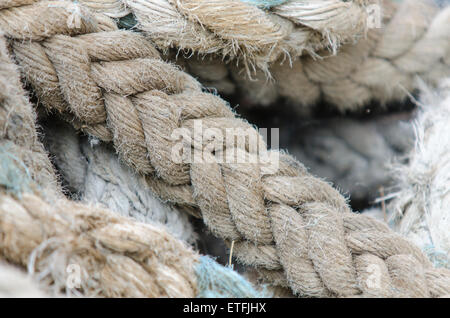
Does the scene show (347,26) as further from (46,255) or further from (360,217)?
(46,255)

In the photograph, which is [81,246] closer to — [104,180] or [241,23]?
[104,180]

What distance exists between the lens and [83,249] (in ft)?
1.86

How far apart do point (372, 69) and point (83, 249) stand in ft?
2.34

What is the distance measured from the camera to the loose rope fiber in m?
0.54

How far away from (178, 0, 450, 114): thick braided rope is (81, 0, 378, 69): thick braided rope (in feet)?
0.37

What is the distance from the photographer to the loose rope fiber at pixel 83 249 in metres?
0.54

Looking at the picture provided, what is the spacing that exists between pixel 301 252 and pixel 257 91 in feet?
1.35

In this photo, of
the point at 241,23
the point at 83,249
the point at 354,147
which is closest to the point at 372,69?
the point at 354,147

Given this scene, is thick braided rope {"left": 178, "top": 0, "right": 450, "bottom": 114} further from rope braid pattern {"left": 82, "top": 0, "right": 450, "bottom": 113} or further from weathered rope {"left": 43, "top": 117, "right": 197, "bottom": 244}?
weathered rope {"left": 43, "top": 117, "right": 197, "bottom": 244}

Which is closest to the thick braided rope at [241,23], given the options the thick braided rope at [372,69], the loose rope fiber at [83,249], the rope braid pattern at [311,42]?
the rope braid pattern at [311,42]

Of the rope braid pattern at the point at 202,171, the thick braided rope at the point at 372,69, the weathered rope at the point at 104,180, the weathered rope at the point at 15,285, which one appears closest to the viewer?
the weathered rope at the point at 15,285

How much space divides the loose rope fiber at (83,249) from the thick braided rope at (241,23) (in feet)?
0.79

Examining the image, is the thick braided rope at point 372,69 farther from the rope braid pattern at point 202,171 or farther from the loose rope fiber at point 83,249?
the loose rope fiber at point 83,249
